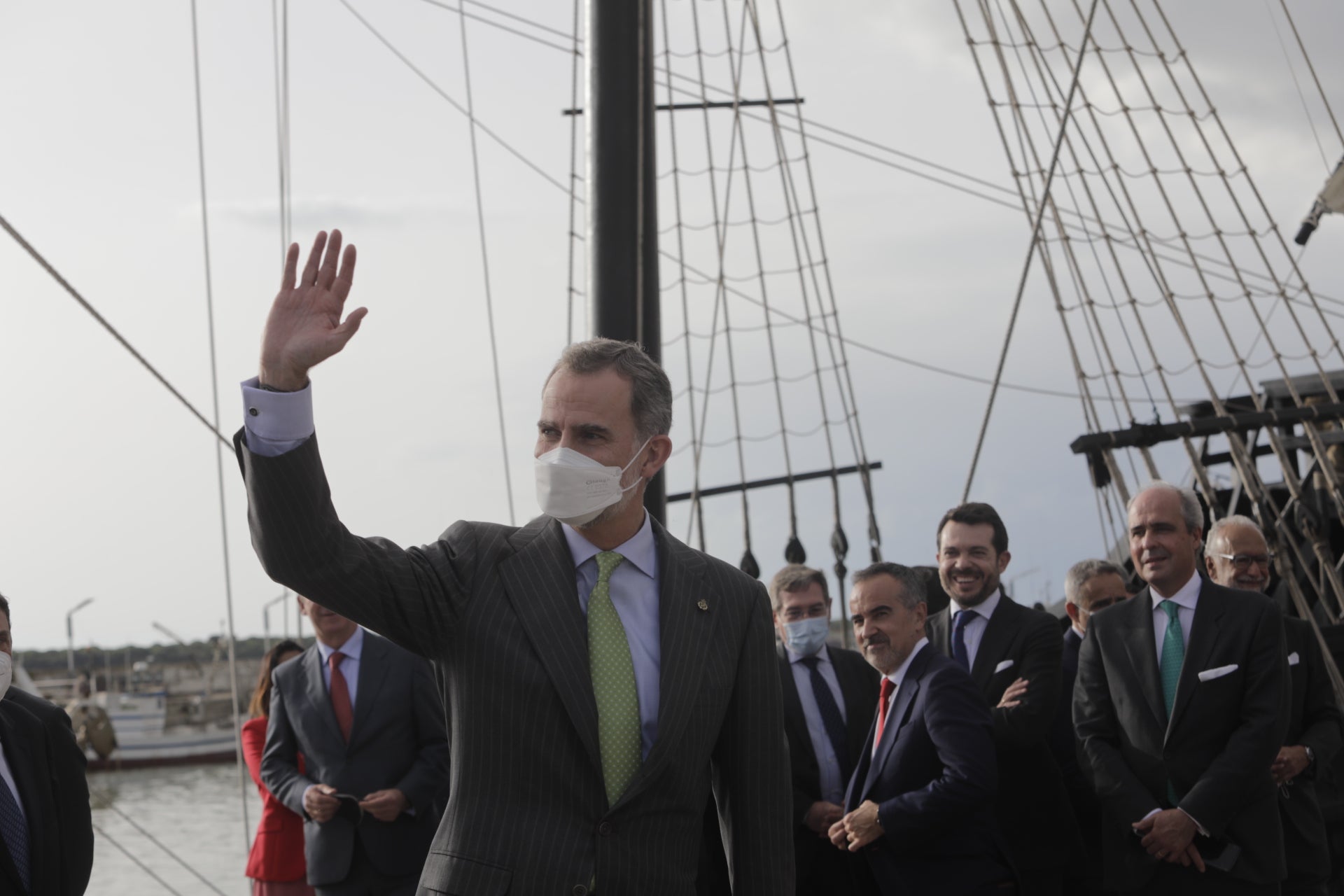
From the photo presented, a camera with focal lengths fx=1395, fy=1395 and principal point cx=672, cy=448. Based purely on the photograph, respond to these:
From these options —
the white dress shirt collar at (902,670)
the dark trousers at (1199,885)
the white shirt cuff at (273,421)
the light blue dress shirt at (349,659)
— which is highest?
the light blue dress shirt at (349,659)

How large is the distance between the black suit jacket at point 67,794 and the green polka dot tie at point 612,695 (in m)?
1.50

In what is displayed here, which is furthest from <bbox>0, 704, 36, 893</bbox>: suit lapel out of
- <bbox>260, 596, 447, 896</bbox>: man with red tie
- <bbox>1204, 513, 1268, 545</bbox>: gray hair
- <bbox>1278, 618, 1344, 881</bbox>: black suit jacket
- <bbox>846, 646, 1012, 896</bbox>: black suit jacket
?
<bbox>1204, 513, 1268, 545</bbox>: gray hair

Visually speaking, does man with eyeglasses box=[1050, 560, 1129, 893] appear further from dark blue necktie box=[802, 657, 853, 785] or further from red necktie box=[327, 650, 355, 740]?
red necktie box=[327, 650, 355, 740]

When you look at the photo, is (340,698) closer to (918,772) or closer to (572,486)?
(918,772)

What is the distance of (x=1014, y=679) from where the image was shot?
158 inches

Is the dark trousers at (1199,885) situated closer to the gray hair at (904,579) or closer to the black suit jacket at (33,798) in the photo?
the gray hair at (904,579)

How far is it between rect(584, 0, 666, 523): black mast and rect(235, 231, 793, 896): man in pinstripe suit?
251cm

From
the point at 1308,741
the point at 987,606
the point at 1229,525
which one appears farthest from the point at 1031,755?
the point at 1229,525

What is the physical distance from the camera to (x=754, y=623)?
89.1 inches

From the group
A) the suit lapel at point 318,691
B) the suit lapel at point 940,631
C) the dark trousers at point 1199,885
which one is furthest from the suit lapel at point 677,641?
the suit lapel at point 318,691

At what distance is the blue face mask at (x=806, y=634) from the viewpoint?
4.14m

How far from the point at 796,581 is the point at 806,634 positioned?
0.63 ft

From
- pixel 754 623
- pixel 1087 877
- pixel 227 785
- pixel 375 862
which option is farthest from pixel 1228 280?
pixel 227 785

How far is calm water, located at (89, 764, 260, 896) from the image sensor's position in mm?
17766
